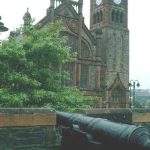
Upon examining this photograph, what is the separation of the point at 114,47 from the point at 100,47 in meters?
4.56

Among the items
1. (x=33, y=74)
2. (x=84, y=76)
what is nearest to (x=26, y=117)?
(x=33, y=74)

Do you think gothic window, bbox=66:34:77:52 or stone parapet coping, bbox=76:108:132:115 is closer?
stone parapet coping, bbox=76:108:132:115

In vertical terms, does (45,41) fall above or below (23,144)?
above

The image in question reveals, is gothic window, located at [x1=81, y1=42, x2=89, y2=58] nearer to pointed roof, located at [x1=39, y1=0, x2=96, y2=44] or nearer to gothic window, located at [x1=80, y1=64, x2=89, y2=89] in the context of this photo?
pointed roof, located at [x1=39, y1=0, x2=96, y2=44]

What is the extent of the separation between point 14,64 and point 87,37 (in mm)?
33231

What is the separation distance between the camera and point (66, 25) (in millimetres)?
45938

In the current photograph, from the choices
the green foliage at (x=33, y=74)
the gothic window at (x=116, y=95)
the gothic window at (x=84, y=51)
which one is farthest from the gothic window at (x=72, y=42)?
the green foliage at (x=33, y=74)

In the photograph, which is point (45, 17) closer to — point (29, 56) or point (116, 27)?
point (116, 27)

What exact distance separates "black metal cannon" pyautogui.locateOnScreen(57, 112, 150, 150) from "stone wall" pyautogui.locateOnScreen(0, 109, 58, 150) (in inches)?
9.9

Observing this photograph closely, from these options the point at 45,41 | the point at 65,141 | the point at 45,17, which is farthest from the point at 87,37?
the point at 65,141

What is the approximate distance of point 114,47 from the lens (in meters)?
52.6

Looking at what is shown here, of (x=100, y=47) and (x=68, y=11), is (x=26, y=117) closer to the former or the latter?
(x=68, y=11)

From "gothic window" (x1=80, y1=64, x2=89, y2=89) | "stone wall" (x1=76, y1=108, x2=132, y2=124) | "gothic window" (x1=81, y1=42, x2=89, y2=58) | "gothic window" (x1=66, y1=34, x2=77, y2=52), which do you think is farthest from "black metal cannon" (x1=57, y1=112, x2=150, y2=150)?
"gothic window" (x1=81, y1=42, x2=89, y2=58)

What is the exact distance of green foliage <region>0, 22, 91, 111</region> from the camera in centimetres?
1404
